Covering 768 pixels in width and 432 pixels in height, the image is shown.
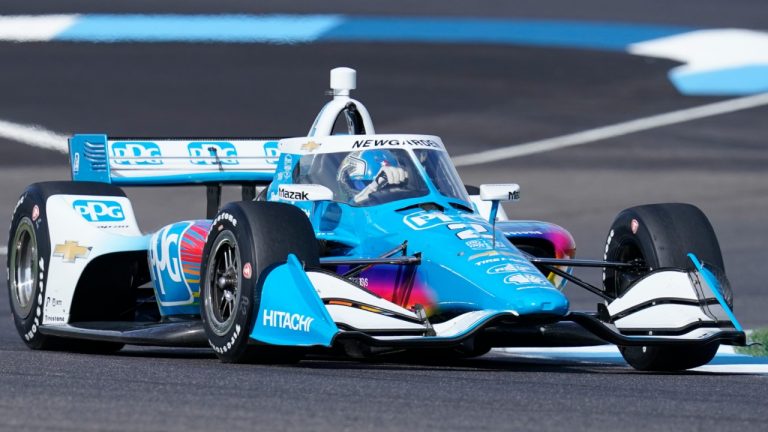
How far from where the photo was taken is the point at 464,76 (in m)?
26.0

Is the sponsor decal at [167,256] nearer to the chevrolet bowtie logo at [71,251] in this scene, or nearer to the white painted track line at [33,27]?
the chevrolet bowtie logo at [71,251]

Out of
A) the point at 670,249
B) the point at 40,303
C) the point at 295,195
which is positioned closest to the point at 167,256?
the point at 40,303

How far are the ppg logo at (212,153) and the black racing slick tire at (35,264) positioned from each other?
0.94 meters

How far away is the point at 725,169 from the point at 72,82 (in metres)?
9.86

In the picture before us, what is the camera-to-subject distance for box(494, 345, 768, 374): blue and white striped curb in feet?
29.7

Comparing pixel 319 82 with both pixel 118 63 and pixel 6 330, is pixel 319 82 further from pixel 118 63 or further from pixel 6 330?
pixel 6 330

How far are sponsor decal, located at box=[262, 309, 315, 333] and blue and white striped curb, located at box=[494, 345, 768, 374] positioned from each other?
7.83 feet

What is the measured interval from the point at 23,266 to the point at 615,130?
1408 cm

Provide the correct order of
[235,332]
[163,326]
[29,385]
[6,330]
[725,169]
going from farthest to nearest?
[725,169], [6,330], [163,326], [235,332], [29,385]

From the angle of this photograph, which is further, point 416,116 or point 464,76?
point 464,76

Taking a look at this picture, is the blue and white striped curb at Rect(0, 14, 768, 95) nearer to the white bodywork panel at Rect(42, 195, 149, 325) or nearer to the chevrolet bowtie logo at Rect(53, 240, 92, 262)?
the white bodywork panel at Rect(42, 195, 149, 325)

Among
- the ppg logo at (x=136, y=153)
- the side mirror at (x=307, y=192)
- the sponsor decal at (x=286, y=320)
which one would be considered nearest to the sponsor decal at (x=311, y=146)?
the side mirror at (x=307, y=192)

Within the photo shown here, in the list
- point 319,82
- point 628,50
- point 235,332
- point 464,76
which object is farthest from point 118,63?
point 235,332

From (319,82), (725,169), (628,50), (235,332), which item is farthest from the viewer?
(628,50)
